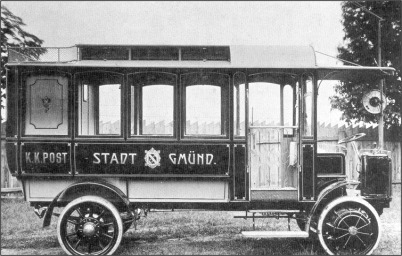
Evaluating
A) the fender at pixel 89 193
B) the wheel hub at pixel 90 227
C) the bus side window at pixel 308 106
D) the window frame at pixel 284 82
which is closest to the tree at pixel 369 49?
the window frame at pixel 284 82

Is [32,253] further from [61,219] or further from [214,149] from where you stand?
[214,149]

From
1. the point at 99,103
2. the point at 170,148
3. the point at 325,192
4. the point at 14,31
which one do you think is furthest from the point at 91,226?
the point at 14,31

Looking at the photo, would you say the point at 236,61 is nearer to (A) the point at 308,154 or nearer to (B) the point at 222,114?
(B) the point at 222,114

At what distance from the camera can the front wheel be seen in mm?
6773

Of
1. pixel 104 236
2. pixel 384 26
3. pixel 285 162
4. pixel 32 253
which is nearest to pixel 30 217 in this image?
pixel 32 253

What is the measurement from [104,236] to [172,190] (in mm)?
1161

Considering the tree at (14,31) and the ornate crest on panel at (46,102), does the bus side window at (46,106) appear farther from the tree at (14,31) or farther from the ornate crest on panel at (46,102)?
the tree at (14,31)

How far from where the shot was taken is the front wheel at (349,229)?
22.2ft

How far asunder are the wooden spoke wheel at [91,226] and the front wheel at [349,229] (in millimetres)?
2911

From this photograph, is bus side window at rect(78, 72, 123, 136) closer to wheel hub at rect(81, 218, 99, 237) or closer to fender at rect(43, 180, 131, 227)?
fender at rect(43, 180, 131, 227)

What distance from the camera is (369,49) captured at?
577 inches

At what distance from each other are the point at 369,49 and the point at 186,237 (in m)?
9.40

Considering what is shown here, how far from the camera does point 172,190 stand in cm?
701

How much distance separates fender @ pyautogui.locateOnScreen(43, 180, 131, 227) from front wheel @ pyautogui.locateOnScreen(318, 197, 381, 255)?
286 centimetres
